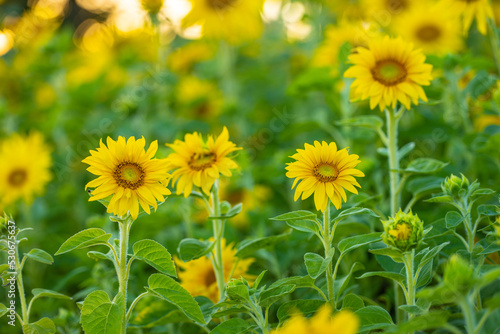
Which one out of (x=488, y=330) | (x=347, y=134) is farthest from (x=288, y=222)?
(x=347, y=134)

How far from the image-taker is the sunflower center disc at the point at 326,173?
1080 millimetres

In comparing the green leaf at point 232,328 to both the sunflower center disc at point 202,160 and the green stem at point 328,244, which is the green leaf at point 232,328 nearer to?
the green stem at point 328,244

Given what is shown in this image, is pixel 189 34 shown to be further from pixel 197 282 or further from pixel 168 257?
pixel 168 257

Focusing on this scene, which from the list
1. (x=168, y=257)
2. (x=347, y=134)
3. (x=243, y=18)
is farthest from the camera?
(x=243, y=18)

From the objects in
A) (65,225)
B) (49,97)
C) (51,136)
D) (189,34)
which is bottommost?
(65,225)

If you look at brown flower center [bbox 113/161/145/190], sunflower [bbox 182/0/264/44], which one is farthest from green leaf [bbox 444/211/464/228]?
sunflower [bbox 182/0/264/44]

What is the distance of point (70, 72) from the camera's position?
11.3ft

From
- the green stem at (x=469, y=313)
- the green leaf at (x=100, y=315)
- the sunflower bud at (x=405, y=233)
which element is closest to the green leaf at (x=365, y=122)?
the sunflower bud at (x=405, y=233)

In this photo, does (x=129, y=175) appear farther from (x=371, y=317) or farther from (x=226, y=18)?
(x=226, y=18)

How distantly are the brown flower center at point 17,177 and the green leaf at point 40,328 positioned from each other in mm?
1165

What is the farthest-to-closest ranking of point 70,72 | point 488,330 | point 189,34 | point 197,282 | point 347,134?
point 70,72 < point 189,34 < point 347,134 < point 197,282 < point 488,330

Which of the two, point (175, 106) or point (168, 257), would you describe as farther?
point (175, 106)

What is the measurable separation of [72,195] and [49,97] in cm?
123

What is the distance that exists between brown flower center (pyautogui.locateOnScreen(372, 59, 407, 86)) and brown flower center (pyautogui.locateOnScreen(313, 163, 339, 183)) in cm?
34
